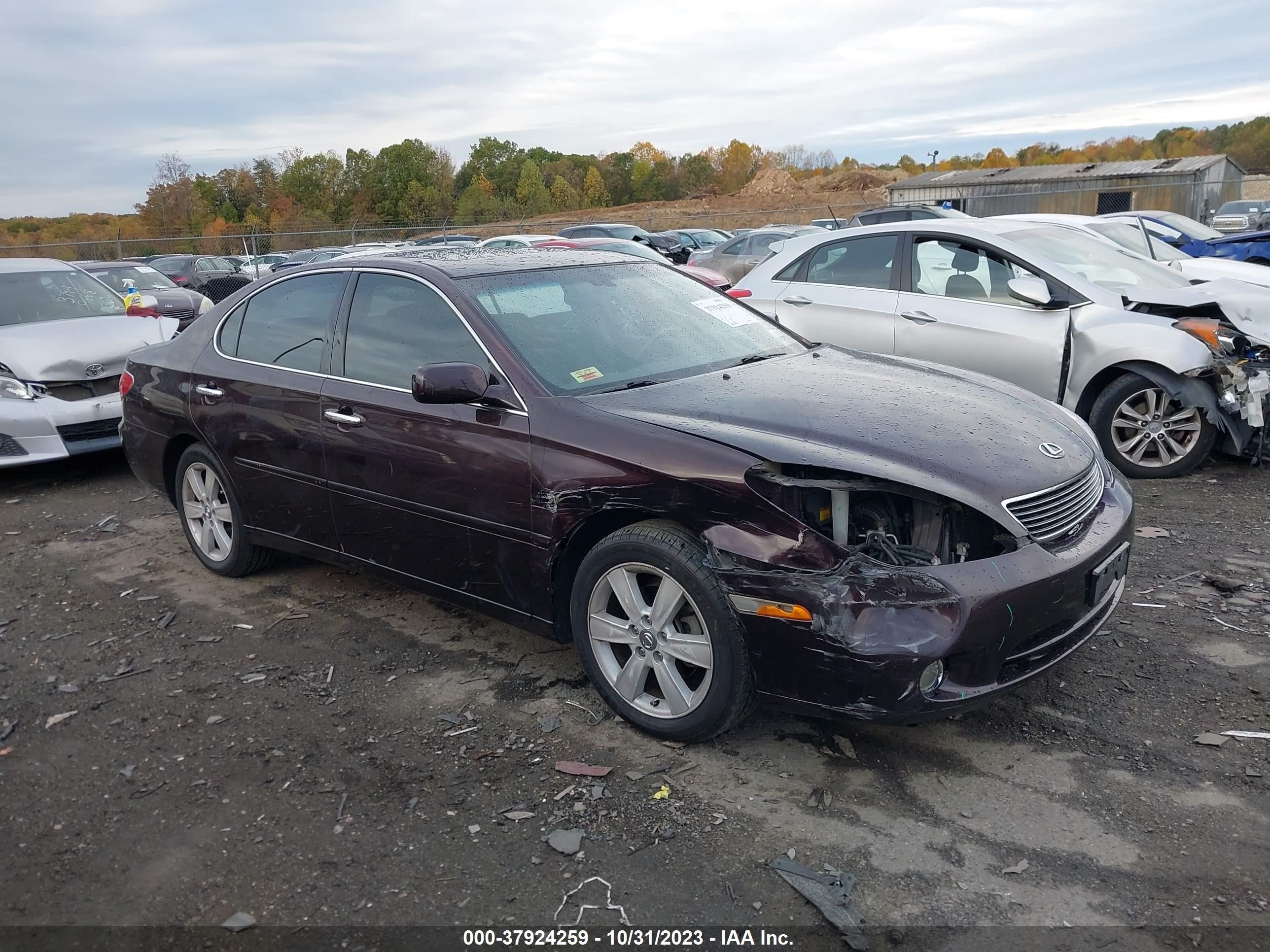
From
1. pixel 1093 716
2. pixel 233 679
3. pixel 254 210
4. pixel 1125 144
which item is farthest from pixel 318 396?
pixel 1125 144

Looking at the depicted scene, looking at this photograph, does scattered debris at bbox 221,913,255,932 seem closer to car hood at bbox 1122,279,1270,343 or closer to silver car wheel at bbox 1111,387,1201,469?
silver car wheel at bbox 1111,387,1201,469

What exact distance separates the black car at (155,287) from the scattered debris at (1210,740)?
33.7 feet

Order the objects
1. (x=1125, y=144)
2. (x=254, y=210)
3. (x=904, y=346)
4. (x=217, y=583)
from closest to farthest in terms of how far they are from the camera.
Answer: (x=217, y=583) < (x=904, y=346) < (x=254, y=210) < (x=1125, y=144)

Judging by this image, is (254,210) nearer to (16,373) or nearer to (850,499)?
(16,373)

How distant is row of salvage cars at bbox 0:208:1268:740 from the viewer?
3033 millimetres

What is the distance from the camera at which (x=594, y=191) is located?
3334 inches

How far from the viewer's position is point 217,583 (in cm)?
531

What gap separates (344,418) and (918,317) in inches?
170

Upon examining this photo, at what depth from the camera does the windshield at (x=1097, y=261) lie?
23.4 ft

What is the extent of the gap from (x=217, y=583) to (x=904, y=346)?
4756mm

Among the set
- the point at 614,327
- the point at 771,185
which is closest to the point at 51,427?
the point at 614,327

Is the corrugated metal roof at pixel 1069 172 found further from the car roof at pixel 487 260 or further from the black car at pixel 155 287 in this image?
the car roof at pixel 487 260

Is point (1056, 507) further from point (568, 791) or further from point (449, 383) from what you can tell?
point (449, 383)

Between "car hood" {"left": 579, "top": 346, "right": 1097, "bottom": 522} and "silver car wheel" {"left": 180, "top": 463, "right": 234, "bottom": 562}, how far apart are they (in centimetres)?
261
